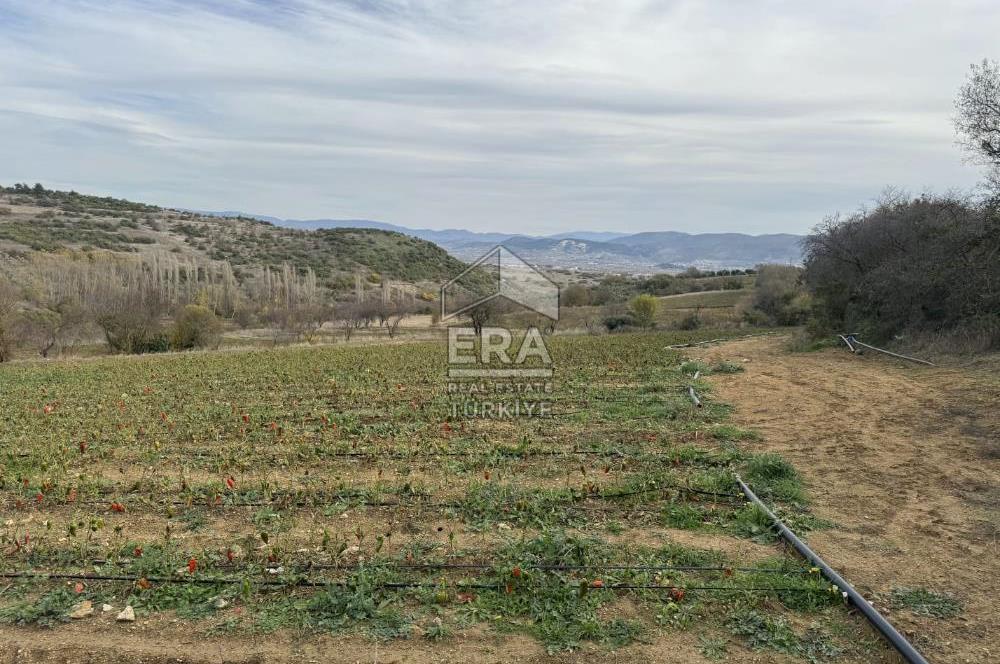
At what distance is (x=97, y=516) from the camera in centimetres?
639

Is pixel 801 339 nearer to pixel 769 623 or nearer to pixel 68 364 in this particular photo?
pixel 769 623

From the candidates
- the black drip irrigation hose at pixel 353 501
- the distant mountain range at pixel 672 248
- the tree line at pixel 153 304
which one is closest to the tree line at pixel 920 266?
the black drip irrigation hose at pixel 353 501

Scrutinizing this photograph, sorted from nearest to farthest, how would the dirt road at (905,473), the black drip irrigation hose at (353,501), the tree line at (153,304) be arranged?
the dirt road at (905,473) → the black drip irrigation hose at (353,501) → the tree line at (153,304)

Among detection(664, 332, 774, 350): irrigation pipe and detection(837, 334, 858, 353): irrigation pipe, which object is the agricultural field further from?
detection(664, 332, 774, 350): irrigation pipe

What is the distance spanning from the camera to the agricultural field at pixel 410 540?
4.11m

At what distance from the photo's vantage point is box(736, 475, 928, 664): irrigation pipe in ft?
12.2

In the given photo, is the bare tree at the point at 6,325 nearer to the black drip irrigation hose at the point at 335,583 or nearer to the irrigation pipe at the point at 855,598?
the black drip irrigation hose at the point at 335,583

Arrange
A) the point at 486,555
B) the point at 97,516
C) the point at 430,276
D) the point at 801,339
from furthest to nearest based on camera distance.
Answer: the point at 430,276 → the point at 801,339 → the point at 97,516 → the point at 486,555

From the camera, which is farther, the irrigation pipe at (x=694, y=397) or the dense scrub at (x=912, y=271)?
the dense scrub at (x=912, y=271)

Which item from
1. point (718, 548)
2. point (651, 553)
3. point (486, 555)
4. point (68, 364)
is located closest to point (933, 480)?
point (718, 548)

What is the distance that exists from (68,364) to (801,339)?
2462 centimetres

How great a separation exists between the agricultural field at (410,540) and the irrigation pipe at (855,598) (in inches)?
3.7

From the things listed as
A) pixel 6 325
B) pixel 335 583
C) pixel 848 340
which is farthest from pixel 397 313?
pixel 335 583

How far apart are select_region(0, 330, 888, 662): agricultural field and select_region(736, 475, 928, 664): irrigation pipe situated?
0.31 ft
